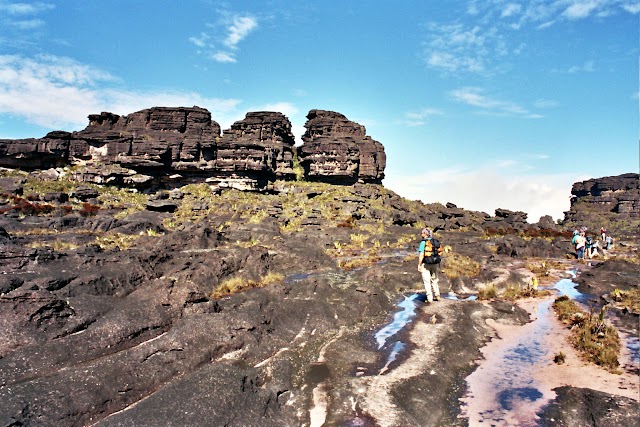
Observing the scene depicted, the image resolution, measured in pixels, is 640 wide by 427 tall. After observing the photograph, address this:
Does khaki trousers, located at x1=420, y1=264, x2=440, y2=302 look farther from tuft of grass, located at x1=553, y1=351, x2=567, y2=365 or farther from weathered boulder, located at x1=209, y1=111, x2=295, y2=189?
weathered boulder, located at x1=209, y1=111, x2=295, y2=189

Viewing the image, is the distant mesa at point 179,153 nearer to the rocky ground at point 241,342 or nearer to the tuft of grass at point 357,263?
the tuft of grass at point 357,263

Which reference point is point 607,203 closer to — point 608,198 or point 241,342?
point 608,198

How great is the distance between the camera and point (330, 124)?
81750mm

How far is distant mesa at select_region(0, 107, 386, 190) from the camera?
6750cm

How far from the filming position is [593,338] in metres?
10.3

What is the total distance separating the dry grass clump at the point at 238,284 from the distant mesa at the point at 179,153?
173 feet

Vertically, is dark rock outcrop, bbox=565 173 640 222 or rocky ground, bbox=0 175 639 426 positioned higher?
dark rock outcrop, bbox=565 173 640 222

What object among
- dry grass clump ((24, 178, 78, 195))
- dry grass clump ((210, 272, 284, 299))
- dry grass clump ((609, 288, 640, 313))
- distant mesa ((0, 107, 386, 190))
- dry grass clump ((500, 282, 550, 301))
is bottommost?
dry grass clump ((210, 272, 284, 299))

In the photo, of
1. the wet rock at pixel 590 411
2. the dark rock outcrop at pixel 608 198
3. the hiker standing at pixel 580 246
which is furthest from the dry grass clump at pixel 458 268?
the dark rock outcrop at pixel 608 198

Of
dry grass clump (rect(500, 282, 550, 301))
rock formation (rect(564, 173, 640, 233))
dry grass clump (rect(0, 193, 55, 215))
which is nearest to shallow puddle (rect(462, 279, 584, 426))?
dry grass clump (rect(500, 282, 550, 301))

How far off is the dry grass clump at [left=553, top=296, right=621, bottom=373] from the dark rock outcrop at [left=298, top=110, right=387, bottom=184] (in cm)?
6500

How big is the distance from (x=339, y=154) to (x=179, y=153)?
30.7 meters

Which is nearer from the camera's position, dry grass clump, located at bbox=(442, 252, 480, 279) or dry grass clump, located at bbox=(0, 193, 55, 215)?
dry grass clump, located at bbox=(442, 252, 480, 279)

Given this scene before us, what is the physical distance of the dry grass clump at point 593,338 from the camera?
8853 millimetres
